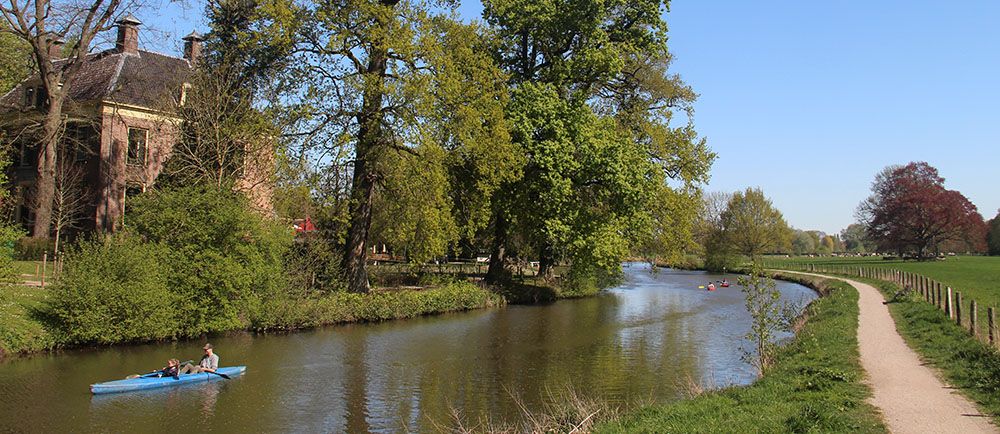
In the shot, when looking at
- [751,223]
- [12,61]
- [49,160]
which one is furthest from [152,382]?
[751,223]

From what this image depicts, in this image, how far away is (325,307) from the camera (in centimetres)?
2681

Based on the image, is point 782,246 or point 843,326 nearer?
point 843,326

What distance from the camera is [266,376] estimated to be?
1792cm

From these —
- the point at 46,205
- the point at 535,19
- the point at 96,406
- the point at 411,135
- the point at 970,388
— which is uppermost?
the point at 535,19

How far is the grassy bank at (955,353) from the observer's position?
1232cm

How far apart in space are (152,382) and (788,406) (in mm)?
12942

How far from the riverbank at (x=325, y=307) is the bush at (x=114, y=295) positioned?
1.55 ft

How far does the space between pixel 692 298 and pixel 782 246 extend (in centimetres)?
5240

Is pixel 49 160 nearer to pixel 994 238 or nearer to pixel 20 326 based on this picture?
pixel 20 326

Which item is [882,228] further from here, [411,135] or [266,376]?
[266,376]

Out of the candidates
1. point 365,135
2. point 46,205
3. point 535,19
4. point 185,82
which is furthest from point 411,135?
point 46,205

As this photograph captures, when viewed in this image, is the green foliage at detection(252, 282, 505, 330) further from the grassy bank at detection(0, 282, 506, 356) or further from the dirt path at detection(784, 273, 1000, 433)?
the dirt path at detection(784, 273, 1000, 433)

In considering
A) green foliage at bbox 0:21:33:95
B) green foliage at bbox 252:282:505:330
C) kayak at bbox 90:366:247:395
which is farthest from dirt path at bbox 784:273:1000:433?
green foliage at bbox 0:21:33:95

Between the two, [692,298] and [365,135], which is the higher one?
[365,135]
